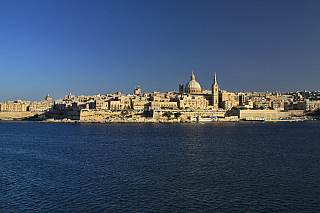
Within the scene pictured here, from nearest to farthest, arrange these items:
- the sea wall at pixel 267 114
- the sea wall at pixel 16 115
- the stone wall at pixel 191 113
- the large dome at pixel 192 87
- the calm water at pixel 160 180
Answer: the calm water at pixel 160 180 < the stone wall at pixel 191 113 < the sea wall at pixel 267 114 < the sea wall at pixel 16 115 < the large dome at pixel 192 87

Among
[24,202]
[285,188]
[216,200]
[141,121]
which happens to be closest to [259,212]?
[216,200]

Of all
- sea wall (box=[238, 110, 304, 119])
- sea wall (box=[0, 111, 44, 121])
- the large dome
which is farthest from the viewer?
the large dome

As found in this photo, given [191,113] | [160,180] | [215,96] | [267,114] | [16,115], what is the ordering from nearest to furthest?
1. [160,180]
2. [191,113]
3. [267,114]
4. [16,115]
5. [215,96]

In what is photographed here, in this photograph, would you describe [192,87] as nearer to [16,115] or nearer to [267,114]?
[267,114]

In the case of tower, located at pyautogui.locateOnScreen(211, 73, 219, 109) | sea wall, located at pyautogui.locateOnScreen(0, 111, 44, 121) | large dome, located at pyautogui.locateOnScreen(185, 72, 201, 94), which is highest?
large dome, located at pyautogui.locateOnScreen(185, 72, 201, 94)

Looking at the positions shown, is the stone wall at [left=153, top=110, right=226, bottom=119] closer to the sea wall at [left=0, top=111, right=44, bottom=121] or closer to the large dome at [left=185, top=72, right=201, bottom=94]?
the large dome at [left=185, top=72, right=201, bottom=94]

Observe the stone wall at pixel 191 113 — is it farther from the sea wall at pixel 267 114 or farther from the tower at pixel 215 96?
the tower at pixel 215 96

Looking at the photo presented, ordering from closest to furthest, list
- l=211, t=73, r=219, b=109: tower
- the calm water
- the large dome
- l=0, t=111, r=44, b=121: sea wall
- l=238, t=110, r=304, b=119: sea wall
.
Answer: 1. the calm water
2. l=238, t=110, r=304, b=119: sea wall
3. l=0, t=111, r=44, b=121: sea wall
4. l=211, t=73, r=219, b=109: tower
5. the large dome

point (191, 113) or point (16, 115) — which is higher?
point (191, 113)

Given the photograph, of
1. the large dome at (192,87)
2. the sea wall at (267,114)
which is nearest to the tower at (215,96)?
the large dome at (192,87)

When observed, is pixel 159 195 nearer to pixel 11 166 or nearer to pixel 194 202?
pixel 194 202

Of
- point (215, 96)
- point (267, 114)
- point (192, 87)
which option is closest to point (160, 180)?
point (267, 114)

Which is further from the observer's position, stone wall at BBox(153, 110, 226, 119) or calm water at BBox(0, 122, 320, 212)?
stone wall at BBox(153, 110, 226, 119)

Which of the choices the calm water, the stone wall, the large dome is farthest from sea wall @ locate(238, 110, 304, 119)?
the calm water
